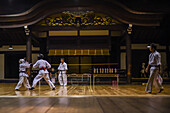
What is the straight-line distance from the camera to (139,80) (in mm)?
11805

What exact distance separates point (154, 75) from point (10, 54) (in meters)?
11.8

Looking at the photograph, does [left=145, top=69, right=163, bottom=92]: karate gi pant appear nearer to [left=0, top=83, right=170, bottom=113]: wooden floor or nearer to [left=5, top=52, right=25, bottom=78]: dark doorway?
[left=0, top=83, right=170, bottom=113]: wooden floor

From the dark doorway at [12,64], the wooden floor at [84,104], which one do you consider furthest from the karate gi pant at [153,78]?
the dark doorway at [12,64]

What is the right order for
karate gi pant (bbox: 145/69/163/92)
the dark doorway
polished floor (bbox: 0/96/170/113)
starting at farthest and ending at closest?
the dark doorway < karate gi pant (bbox: 145/69/163/92) < polished floor (bbox: 0/96/170/113)

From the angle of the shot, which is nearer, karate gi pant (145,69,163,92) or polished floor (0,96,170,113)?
polished floor (0,96,170,113)

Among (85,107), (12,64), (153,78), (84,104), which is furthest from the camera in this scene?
(12,64)

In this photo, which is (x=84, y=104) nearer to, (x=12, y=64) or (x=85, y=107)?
(x=85, y=107)

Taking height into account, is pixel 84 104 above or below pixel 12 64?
below

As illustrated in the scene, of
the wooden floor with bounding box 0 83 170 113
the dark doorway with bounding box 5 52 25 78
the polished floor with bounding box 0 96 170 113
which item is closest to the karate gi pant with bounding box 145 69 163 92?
the wooden floor with bounding box 0 83 170 113

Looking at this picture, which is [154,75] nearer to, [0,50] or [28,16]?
[28,16]

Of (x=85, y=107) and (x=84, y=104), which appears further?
(x=84, y=104)

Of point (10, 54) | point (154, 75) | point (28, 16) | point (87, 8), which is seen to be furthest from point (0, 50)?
point (154, 75)

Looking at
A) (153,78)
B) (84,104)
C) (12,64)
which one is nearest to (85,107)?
(84,104)

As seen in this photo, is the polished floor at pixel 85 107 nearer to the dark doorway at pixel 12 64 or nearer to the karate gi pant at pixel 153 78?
the karate gi pant at pixel 153 78
